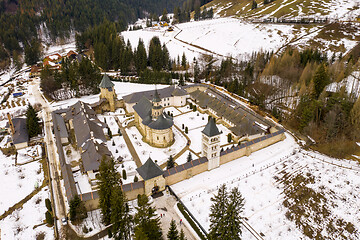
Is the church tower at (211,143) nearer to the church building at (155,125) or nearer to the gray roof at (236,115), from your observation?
the church building at (155,125)

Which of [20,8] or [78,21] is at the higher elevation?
[20,8]

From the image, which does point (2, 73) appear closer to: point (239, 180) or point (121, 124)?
point (121, 124)

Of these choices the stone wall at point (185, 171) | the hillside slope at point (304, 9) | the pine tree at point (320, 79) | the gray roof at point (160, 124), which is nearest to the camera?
the stone wall at point (185, 171)

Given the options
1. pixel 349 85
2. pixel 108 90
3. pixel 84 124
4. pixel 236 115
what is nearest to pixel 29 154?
pixel 84 124


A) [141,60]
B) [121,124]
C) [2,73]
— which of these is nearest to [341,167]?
[121,124]

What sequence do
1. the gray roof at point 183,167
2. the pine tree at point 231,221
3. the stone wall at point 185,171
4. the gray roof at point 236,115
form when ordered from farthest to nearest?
the gray roof at point 236,115
the stone wall at point 185,171
the gray roof at point 183,167
the pine tree at point 231,221

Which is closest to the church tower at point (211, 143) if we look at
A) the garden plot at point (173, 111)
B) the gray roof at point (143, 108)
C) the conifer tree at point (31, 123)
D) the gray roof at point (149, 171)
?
the gray roof at point (149, 171)
